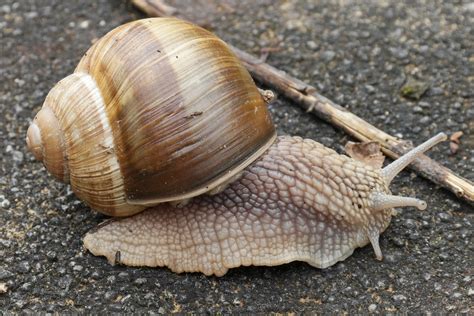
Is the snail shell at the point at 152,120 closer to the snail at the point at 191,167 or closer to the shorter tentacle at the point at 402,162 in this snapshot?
the snail at the point at 191,167

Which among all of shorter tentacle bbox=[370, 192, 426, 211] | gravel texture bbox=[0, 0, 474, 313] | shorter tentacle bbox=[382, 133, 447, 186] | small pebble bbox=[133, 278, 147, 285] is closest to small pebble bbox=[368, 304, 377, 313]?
gravel texture bbox=[0, 0, 474, 313]

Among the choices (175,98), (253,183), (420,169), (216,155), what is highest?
(175,98)

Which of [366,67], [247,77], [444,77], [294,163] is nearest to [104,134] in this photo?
[247,77]

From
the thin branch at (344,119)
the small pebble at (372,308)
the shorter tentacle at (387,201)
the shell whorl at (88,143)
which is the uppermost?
the shell whorl at (88,143)

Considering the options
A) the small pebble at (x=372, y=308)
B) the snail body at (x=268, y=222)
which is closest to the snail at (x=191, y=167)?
the snail body at (x=268, y=222)

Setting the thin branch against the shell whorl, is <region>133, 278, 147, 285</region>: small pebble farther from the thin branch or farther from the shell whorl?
the thin branch

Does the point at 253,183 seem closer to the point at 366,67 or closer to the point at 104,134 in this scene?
the point at 104,134

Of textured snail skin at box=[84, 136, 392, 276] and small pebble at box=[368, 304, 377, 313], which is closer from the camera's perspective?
small pebble at box=[368, 304, 377, 313]
